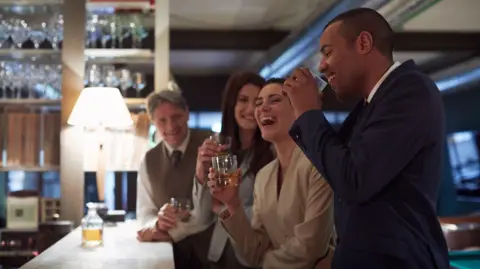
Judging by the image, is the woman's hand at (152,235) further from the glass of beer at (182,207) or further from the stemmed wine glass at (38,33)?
the stemmed wine glass at (38,33)

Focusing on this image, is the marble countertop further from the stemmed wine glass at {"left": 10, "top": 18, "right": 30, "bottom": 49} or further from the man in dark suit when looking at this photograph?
the stemmed wine glass at {"left": 10, "top": 18, "right": 30, "bottom": 49}

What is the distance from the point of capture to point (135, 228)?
3.10 meters

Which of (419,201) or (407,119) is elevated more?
(407,119)

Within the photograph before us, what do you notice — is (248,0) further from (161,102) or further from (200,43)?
(161,102)

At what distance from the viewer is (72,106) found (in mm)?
3738

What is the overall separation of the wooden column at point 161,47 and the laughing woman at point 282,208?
5.78 ft

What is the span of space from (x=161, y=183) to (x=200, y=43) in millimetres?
3534

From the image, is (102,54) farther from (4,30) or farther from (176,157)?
(176,157)

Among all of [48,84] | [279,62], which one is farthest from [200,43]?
[48,84]

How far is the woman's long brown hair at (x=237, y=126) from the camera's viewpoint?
8.39ft

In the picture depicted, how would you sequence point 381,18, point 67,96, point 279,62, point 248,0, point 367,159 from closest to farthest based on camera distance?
1. point 367,159
2. point 381,18
3. point 67,96
4. point 248,0
5. point 279,62

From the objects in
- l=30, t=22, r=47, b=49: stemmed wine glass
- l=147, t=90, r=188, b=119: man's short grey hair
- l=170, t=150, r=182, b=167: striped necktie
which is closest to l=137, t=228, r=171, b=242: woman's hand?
l=170, t=150, r=182, b=167: striped necktie

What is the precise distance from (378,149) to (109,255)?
1430mm

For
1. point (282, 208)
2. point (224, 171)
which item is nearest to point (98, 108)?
point (224, 171)
